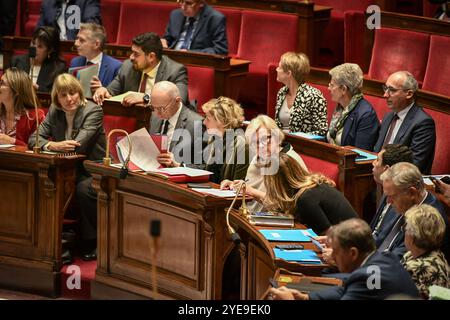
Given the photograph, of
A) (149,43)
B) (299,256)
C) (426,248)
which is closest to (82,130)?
(149,43)

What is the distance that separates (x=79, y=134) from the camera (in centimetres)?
534

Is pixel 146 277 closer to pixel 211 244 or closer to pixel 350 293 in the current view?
pixel 211 244

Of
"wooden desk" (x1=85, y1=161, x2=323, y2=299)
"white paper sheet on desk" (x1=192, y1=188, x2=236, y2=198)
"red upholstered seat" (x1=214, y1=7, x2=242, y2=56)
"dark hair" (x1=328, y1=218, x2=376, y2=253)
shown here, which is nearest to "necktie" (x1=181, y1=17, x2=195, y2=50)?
"red upholstered seat" (x1=214, y1=7, x2=242, y2=56)

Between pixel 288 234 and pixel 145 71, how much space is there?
2411 mm

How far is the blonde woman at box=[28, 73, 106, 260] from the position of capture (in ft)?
17.4

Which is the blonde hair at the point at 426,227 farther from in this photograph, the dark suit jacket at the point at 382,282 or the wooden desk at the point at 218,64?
the wooden desk at the point at 218,64

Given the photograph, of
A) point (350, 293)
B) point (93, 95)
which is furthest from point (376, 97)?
point (350, 293)

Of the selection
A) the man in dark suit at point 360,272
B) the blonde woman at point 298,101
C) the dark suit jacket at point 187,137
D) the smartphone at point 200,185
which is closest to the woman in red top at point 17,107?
the dark suit jacket at point 187,137

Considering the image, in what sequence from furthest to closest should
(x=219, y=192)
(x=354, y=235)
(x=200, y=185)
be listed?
(x=200, y=185), (x=219, y=192), (x=354, y=235)

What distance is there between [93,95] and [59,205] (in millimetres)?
1176

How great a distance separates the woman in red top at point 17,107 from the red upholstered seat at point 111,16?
2.01 metres

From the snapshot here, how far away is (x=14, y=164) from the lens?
205 inches

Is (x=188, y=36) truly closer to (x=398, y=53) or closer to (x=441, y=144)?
(x=398, y=53)

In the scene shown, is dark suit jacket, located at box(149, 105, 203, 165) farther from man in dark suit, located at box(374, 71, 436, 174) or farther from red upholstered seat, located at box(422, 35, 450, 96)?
red upholstered seat, located at box(422, 35, 450, 96)
